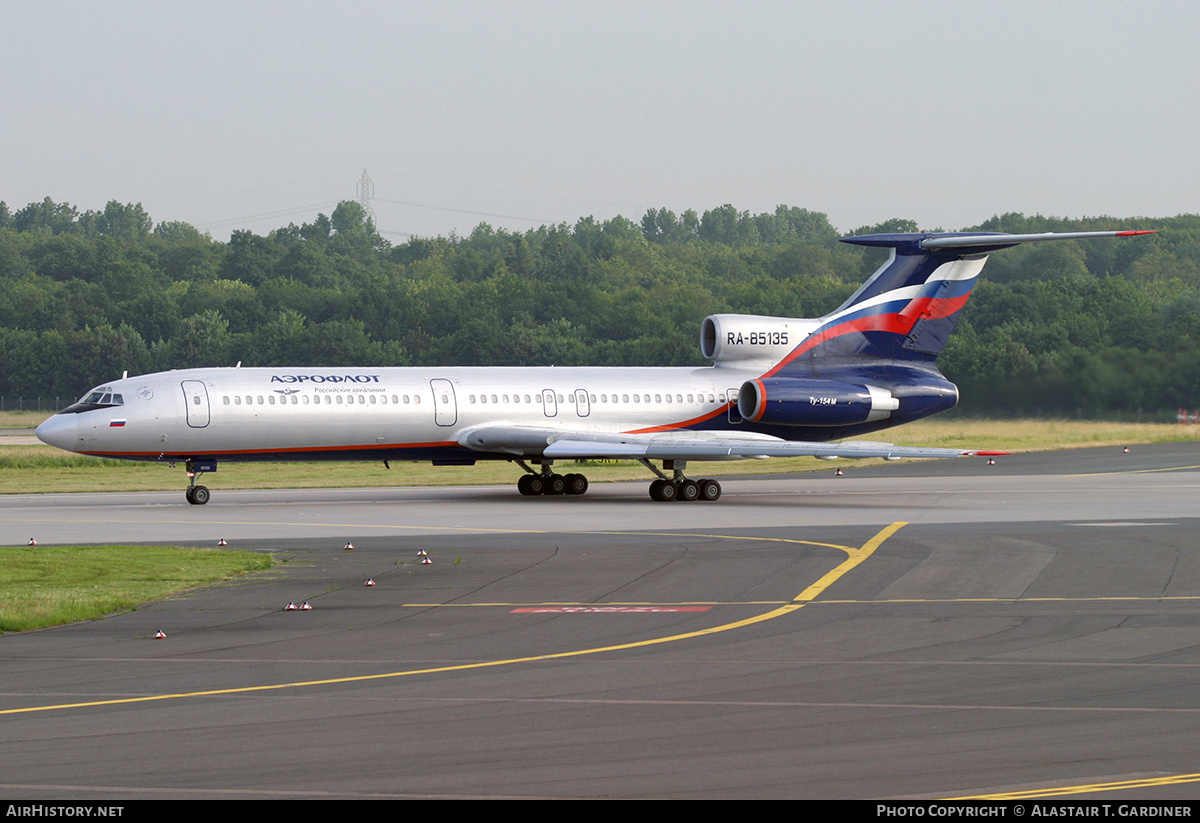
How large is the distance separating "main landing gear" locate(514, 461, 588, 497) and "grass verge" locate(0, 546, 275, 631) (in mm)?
15547

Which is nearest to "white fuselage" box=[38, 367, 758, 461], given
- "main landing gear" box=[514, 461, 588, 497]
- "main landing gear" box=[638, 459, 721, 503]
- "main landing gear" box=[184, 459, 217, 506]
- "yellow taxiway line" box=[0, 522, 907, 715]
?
"main landing gear" box=[184, 459, 217, 506]

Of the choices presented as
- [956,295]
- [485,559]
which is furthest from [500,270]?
[485,559]

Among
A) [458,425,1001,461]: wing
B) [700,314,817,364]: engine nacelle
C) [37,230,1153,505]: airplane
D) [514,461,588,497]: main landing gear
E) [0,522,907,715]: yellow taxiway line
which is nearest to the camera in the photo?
[0,522,907,715]: yellow taxiway line

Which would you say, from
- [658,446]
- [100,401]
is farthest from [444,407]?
[100,401]

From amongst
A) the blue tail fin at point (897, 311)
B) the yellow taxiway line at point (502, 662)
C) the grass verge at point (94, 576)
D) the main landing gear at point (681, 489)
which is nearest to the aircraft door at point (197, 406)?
the grass verge at point (94, 576)

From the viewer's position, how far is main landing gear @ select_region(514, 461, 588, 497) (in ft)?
131

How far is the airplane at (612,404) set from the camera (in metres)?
35.9

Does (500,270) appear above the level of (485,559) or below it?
above

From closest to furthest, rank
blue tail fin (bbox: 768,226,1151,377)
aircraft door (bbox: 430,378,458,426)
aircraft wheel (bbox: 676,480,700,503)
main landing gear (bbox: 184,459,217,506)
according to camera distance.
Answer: main landing gear (bbox: 184,459,217,506)
aircraft door (bbox: 430,378,458,426)
aircraft wheel (bbox: 676,480,700,503)
blue tail fin (bbox: 768,226,1151,377)

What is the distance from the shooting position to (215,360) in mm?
109062

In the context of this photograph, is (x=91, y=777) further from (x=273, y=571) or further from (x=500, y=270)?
(x=500, y=270)

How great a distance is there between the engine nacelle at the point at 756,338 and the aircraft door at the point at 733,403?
141cm

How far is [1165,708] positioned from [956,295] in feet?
104

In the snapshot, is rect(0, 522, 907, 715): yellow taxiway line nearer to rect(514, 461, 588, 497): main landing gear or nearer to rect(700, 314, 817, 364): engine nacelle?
rect(514, 461, 588, 497): main landing gear
